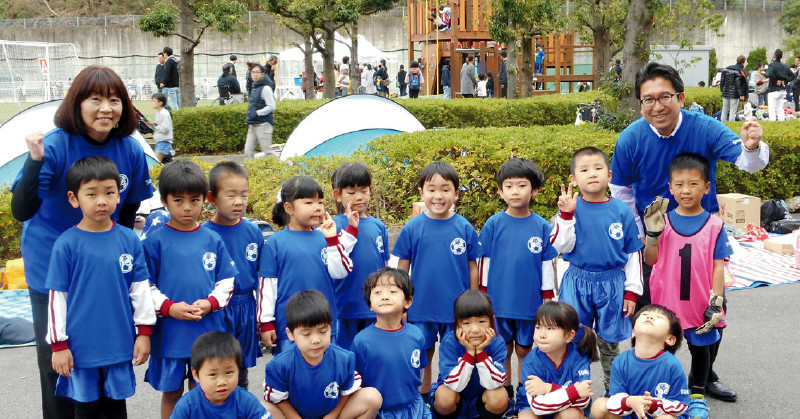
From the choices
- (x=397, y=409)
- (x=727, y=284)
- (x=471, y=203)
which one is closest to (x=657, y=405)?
(x=397, y=409)

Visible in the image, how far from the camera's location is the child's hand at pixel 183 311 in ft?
11.8

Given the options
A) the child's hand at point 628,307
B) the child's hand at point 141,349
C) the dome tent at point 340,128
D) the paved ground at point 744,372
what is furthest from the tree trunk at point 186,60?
the child's hand at point 628,307

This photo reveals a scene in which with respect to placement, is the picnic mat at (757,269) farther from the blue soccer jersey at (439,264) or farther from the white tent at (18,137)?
the white tent at (18,137)

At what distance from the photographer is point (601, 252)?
4152mm

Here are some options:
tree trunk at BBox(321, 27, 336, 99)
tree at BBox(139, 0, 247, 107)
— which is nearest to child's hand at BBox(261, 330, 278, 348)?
tree at BBox(139, 0, 247, 107)

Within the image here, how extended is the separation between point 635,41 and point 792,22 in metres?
29.2

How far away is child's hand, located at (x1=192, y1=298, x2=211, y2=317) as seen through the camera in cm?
361

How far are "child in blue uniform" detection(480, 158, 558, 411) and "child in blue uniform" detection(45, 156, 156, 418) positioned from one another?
2.01 metres

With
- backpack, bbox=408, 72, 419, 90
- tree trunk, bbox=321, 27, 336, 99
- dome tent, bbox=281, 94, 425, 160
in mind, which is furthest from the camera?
backpack, bbox=408, 72, 419, 90

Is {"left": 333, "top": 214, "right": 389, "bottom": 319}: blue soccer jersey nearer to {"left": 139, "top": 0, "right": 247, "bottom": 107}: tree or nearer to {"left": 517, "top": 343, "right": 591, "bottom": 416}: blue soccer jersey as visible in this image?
{"left": 517, "top": 343, "right": 591, "bottom": 416}: blue soccer jersey

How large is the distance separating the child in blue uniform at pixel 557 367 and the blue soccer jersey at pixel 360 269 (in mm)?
1021

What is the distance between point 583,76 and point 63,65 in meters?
23.3

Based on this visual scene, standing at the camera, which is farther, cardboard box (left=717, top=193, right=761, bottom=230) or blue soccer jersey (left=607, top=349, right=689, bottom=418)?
cardboard box (left=717, top=193, right=761, bottom=230)

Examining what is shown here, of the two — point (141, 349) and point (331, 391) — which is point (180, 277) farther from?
point (331, 391)
